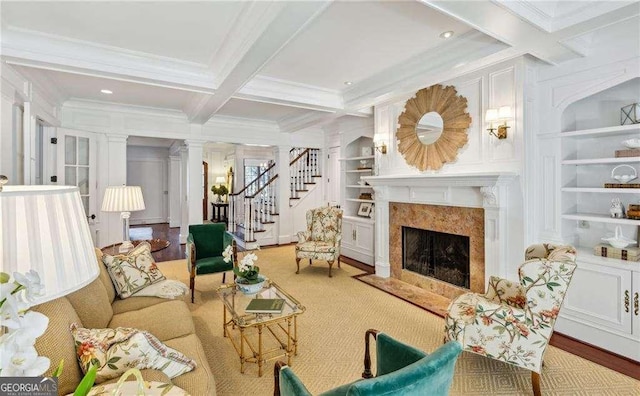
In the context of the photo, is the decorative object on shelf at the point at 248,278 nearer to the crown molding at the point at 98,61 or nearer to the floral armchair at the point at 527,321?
the floral armchair at the point at 527,321

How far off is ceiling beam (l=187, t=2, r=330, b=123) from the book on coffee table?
2.17 metres

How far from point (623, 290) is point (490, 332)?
1.43 m

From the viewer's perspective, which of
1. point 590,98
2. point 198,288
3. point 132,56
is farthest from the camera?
point 198,288

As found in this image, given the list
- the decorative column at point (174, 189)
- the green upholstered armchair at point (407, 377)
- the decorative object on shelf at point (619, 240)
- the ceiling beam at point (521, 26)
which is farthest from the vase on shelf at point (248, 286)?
the decorative column at point (174, 189)

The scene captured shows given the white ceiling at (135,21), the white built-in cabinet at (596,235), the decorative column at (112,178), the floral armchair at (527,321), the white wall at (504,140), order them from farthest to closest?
1. the decorative column at (112,178)
2. the white wall at (504,140)
3. the white built-in cabinet at (596,235)
4. the white ceiling at (135,21)
5. the floral armchair at (527,321)

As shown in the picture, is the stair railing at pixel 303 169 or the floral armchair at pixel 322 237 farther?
the stair railing at pixel 303 169

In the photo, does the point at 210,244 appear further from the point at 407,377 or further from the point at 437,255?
the point at 407,377

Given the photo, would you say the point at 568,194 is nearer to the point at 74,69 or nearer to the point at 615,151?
the point at 615,151

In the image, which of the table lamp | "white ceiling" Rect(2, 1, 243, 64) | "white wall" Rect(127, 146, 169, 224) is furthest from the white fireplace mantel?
"white wall" Rect(127, 146, 169, 224)

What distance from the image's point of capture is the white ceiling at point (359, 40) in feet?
8.45

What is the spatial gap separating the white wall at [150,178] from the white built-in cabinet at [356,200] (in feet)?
22.7

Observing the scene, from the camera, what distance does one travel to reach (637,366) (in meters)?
2.45

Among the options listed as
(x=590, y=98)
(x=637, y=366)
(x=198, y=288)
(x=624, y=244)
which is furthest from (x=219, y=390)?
(x=590, y=98)

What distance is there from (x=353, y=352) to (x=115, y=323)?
6.05ft
